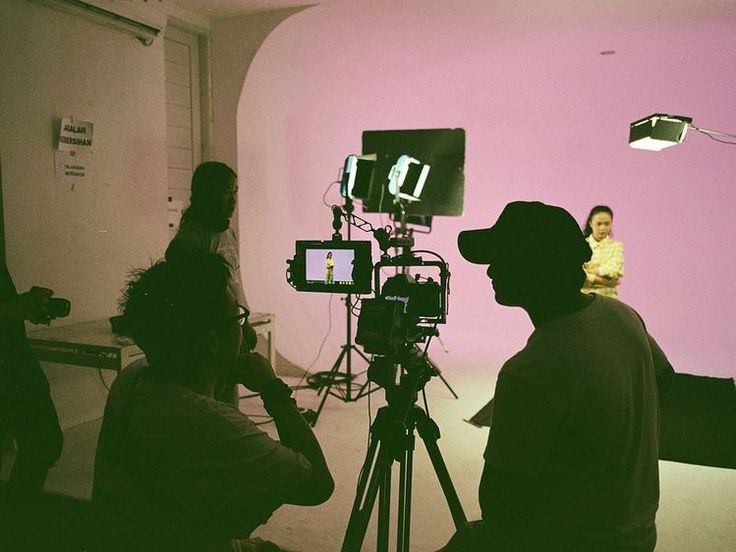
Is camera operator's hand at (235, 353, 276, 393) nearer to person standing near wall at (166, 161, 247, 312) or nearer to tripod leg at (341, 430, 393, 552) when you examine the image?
tripod leg at (341, 430, 393, 552)

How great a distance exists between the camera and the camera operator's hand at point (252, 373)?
1.14 meters

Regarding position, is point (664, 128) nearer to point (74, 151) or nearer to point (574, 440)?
point (574, 440)

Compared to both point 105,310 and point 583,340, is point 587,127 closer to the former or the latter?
point 105,310

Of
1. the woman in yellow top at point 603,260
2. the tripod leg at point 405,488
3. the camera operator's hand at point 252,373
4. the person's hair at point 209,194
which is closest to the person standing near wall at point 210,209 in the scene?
the person's hair at point 209,194

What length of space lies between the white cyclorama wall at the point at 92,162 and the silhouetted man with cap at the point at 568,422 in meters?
2.81

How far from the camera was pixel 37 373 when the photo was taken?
6.91 ft

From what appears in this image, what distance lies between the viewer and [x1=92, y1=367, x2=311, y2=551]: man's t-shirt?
97 centimetres

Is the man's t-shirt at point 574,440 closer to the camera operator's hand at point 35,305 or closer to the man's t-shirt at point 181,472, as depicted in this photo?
the man's t-shirt at point 181,472

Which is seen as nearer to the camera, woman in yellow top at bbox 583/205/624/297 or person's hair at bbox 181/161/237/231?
person's hair at bbox 181/161/237/231

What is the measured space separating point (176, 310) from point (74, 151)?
8.87 ft

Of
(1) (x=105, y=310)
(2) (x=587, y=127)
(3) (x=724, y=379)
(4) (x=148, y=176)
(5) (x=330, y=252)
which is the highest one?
(2) (x=587, y=127)

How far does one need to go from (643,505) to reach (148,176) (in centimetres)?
347

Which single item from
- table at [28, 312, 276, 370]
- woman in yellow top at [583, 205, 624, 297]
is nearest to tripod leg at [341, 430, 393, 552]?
table at [28, 312, 276, 370]

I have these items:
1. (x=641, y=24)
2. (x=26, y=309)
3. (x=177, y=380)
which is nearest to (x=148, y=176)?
(x=26, y=309)
